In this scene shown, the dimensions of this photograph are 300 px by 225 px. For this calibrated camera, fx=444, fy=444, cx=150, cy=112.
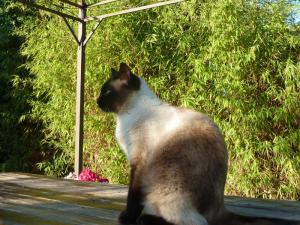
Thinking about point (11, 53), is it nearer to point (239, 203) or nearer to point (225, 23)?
point (225, 23)

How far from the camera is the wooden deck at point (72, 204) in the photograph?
1.65 metres

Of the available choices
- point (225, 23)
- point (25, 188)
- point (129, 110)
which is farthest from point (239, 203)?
point (225, 23)

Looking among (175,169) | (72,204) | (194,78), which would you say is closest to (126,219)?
(175,169)

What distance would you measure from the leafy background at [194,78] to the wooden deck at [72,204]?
223 centimetres

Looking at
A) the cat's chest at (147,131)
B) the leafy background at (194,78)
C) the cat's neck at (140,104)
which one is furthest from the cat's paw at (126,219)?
→ the leafy background at (194,78)

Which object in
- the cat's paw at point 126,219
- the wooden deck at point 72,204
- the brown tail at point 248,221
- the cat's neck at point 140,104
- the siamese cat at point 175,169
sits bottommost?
the wooden deck at point 72,204

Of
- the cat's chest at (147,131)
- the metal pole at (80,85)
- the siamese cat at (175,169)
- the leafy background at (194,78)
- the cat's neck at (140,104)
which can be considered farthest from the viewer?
the leafy background at (194,78)

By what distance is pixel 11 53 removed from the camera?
675 cm

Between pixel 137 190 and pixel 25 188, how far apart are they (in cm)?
121

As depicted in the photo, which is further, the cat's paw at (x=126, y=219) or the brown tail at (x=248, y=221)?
the cat's paw at (x=126, y=219)

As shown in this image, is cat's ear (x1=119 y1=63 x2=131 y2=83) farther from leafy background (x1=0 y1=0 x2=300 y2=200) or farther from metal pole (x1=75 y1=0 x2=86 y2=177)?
leafy background (x1=0 y1=0 x2=300 y2=200)

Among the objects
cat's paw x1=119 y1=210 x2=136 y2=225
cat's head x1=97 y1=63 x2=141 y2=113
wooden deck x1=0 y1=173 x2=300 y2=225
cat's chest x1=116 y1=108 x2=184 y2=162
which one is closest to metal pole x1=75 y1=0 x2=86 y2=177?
wooden deck x1=0 y1=173 x2=300 y2=225

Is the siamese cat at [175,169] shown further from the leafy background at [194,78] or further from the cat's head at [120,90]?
the leafy background at [194,78]

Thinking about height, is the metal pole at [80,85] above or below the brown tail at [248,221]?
above
